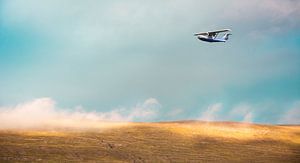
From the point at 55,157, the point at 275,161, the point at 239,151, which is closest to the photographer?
the point at 55,157

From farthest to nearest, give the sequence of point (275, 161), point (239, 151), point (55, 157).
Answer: point (239, 151) → point (275, 161) → point (55, 157)

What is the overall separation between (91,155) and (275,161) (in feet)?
219

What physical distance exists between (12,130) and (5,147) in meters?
36.2

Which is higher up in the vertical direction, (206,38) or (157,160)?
(206,38)

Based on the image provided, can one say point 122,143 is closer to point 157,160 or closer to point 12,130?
point 157,160

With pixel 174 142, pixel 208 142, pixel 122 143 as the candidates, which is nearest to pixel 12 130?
pixel 122 143

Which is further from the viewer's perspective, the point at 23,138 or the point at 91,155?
the point at 23,138

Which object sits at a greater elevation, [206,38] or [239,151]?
[206,38]

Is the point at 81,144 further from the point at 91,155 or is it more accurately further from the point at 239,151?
Answer: the point at 239,151

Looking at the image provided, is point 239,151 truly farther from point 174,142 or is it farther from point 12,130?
point 12,130

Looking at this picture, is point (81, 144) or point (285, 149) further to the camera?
point (285, 149)

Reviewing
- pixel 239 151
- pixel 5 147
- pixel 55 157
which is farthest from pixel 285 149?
pixel 5 147

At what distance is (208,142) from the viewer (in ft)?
652

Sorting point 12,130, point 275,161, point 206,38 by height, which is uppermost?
point 206,38
